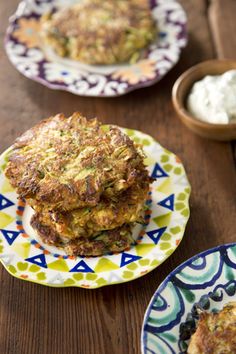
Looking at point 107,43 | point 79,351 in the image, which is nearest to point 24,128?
point 107,43

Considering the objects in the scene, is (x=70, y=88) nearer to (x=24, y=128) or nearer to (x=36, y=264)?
(x=24, y=128)

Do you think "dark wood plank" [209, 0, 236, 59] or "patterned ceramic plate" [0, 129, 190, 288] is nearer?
"patterned ceramic plate" [0, 129, 190, 288]

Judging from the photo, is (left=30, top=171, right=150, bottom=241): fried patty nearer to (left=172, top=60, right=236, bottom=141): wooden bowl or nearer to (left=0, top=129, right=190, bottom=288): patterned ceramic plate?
(left=0, top=129, right=190, bottom=288): patterned ceramic plate

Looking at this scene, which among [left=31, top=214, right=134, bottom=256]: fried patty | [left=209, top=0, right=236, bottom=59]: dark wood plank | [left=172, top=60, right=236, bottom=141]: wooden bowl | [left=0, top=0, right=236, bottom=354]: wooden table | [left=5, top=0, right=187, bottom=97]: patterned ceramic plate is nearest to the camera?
[left=0, top=0, right=236, bottom=354]: wooden table

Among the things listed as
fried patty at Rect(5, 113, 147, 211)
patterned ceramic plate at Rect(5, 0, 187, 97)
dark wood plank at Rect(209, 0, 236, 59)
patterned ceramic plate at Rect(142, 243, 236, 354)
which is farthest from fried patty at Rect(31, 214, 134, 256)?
dark wood plank at Rect(209, 0, 236, 59)

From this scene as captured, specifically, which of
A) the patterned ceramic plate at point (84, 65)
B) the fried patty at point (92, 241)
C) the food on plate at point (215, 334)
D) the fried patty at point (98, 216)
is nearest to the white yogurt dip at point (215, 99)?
the patterned ceramic plate at point (84, 65)

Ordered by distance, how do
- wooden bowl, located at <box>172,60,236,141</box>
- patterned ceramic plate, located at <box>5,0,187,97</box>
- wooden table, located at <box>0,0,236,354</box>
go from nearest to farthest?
1. wooden table, located at <box>0,0,236,354</box>
2. wooden bowl, located at <box>172,60,236,141</box>
3. patterned ceramic plate, located at <box>5,0,187,97</box>

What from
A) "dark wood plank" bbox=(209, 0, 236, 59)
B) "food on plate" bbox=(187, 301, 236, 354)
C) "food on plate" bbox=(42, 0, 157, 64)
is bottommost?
"dark wood plank" bbox=(209, 0, 236, 59)
